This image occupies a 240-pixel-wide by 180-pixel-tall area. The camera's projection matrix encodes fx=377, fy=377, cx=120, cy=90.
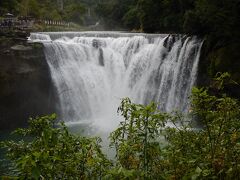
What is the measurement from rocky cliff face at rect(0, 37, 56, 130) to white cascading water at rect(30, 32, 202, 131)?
69 centimetres

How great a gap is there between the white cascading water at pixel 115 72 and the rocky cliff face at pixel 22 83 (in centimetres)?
69

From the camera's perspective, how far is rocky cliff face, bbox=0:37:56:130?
20.8m

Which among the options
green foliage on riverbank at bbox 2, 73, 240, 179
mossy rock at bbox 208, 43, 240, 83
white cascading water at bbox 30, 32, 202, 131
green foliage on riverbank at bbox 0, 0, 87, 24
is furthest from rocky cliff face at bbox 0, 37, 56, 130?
green foliage on riverbank at bbox 0, 0, 87, 24

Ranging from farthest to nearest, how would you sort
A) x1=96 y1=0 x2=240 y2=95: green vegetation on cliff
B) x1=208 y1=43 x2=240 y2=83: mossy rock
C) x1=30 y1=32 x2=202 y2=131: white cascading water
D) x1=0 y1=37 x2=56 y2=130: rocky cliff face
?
x1=0 y1=37 x2=56 y2=130: rocky cliff face, x1=30 y1=32 x2=202 y2=131: white cascading water, x1=208 y1=43 x2=240 y2=83: mossy rock, x1=96 y1=0 x2=240 y2=95: green vegetation on cliff

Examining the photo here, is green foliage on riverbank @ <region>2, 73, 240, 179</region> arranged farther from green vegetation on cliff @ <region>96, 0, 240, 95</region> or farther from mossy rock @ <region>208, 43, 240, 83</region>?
mossy rock @ <region>208, 43, 240, 83</region>

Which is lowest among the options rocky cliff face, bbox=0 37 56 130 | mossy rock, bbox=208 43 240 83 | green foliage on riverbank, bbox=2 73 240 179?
rocky cliff face, bbox=0 37 56 130

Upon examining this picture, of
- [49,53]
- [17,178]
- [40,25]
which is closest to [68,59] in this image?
[49,53]

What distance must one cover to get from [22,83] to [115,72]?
649 cm

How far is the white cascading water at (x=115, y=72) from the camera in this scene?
20.7 m

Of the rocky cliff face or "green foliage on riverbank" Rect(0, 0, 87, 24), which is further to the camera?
"green foliage on riverbank" Rect(0, 0, 87, 24)

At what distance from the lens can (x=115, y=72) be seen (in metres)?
25.2

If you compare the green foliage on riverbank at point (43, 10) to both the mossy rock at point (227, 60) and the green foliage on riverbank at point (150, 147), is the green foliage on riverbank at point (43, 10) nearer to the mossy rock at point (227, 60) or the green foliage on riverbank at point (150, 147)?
the mossy rock at point (227, 60)

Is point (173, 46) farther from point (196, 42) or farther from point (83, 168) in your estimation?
point (83, 168)

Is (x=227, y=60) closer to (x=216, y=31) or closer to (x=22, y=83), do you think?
(x=216, y=31)
